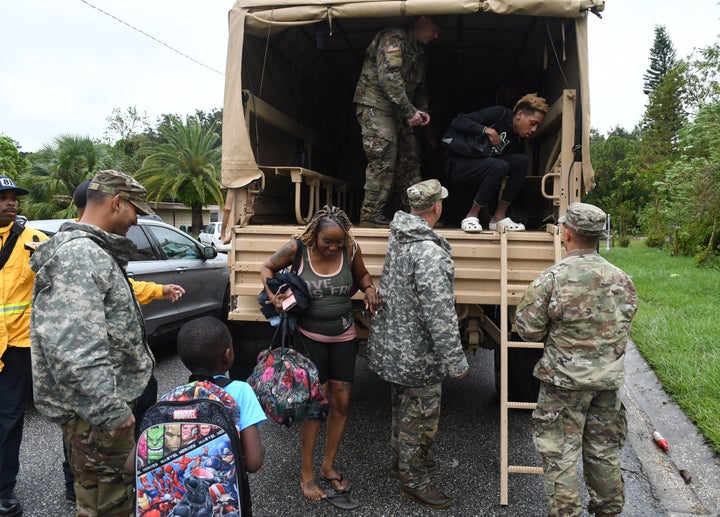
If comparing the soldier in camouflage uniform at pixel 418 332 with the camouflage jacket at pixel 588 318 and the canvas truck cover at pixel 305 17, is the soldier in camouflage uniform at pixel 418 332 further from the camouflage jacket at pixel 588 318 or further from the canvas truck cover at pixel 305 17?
the canvas truck cover at pixel 305 17

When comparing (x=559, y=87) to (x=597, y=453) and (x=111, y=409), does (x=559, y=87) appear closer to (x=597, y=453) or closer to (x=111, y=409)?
(x=597, y=453)

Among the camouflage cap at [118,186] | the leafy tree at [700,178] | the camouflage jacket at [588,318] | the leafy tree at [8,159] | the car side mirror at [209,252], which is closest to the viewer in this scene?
the camouflage cap at [118,186]

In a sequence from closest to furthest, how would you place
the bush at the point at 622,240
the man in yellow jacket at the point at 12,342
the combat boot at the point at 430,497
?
the man in yellow jacket at the point at 12,342 → the combat boot at the point at 430,497 → the bush at the point at 622,240

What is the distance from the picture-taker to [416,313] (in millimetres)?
2676

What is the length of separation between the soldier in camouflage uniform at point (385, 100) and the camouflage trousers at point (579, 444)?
2070 mm

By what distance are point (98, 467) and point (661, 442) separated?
3.62 meters

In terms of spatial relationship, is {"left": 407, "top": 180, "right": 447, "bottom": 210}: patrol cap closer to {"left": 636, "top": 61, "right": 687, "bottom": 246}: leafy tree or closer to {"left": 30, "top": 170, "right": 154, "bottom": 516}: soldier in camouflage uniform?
{"left": 30, "top": 170, "right": 154, "bottom": 516}: soldier in camouflage uniform

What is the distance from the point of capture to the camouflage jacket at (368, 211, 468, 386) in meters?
2.55

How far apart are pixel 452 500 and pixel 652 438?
1.92m

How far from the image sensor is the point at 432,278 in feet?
8.34

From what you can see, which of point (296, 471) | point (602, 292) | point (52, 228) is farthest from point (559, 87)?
point (52, 228)

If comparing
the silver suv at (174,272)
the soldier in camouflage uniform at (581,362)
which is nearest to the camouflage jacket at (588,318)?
the soldier in camouflage uniform at (581,362)

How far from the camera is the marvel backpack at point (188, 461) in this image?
5.59ft

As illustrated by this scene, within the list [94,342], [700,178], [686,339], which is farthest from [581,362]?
[700,178]
